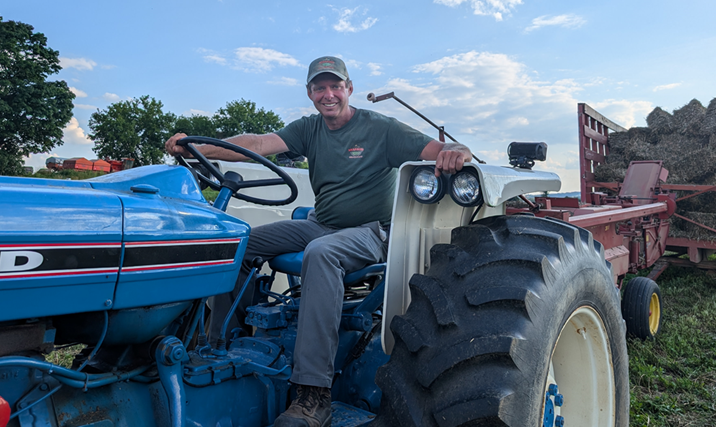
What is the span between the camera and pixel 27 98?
2773 cm

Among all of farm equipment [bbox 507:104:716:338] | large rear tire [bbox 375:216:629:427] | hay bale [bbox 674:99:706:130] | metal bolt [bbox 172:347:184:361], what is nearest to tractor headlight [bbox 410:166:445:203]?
large rear tire [bbox 375:216:629:427]

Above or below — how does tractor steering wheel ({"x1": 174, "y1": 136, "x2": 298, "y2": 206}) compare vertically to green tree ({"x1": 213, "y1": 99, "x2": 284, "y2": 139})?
below

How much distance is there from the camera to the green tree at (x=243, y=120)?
4691cm

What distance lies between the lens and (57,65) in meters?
30.4

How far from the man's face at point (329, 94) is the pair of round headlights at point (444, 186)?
2.99 ft

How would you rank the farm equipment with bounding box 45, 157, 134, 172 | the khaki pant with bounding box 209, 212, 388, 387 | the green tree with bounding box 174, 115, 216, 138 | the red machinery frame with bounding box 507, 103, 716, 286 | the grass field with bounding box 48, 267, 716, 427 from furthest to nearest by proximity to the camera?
the green tree with bounding box 174, 115, 216, 138 < the farm equipment with bounding box 45, 157, 134, 172 < the red machinery frame with bounding box 507, 103, 716, 286 < the grass field with bounding box 48, 267, 716, 427 < the khaki pant with bounding box 209, 212, 388, 387

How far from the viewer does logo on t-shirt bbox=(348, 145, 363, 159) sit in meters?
2.49

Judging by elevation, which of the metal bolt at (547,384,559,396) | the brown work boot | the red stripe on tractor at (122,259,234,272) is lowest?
the metal bolt at (547,384,559,396)

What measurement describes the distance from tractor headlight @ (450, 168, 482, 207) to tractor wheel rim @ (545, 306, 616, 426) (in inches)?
28.3

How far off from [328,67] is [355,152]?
458mm

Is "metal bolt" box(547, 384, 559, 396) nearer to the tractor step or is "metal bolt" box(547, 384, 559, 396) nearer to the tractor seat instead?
the tractor step

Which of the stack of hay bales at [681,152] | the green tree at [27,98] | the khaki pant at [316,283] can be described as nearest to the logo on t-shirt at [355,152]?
the khaki pant at [316,283]

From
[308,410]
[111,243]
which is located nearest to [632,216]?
[308,410]

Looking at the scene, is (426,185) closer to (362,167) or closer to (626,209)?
(362,167)
